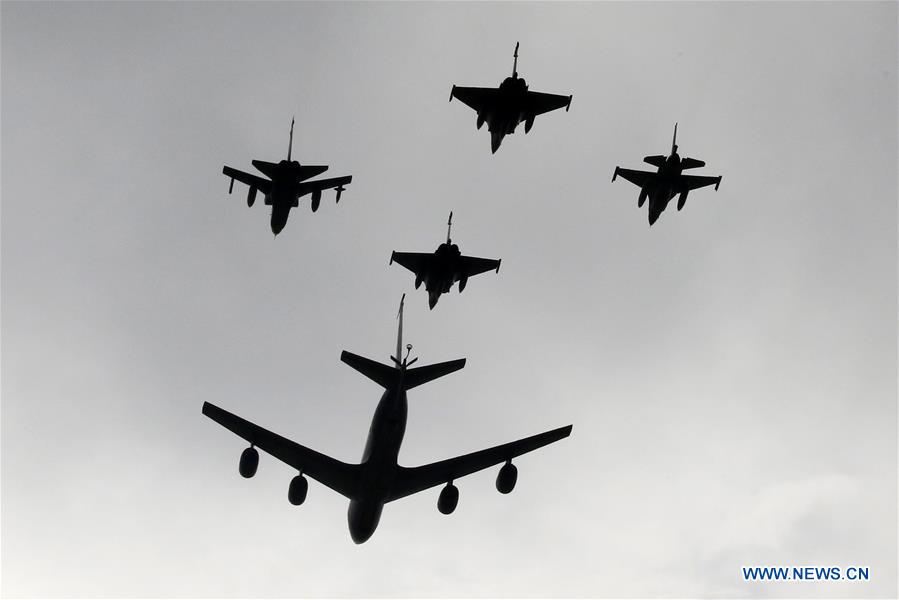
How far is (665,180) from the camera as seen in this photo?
3753 centimetres

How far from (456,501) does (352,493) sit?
5259mm

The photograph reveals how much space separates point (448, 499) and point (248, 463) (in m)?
10.0

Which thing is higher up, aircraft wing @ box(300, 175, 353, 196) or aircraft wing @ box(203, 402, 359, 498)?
aircraft wing @ box(300, 175, 353, 196)

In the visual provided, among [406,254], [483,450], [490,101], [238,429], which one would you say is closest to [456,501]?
[483,450]

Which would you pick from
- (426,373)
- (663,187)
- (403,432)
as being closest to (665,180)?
(663,187)

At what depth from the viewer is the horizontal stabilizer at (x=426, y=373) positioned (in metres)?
32.8

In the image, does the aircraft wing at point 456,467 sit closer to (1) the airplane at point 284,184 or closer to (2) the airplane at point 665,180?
(2) the airplane at point 665,180

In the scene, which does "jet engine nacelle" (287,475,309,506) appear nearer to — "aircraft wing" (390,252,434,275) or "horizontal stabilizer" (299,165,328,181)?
"aircraft wing" (390,252,434,275)

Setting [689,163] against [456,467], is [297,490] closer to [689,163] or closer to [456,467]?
[456,467]

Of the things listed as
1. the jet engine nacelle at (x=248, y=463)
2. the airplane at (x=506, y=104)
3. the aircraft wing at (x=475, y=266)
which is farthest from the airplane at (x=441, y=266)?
the jet engine nacelle at (x=248, y=463)

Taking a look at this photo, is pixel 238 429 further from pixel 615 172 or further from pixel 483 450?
pixel 615 172

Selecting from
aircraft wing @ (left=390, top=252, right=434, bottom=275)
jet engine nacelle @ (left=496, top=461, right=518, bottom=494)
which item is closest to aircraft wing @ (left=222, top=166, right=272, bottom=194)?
aircraft wing @ (left=390, top=252, right=434, bottom=275)

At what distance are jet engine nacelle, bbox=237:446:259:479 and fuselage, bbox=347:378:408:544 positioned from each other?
199 inches

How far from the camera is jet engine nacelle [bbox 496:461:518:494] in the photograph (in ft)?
109
